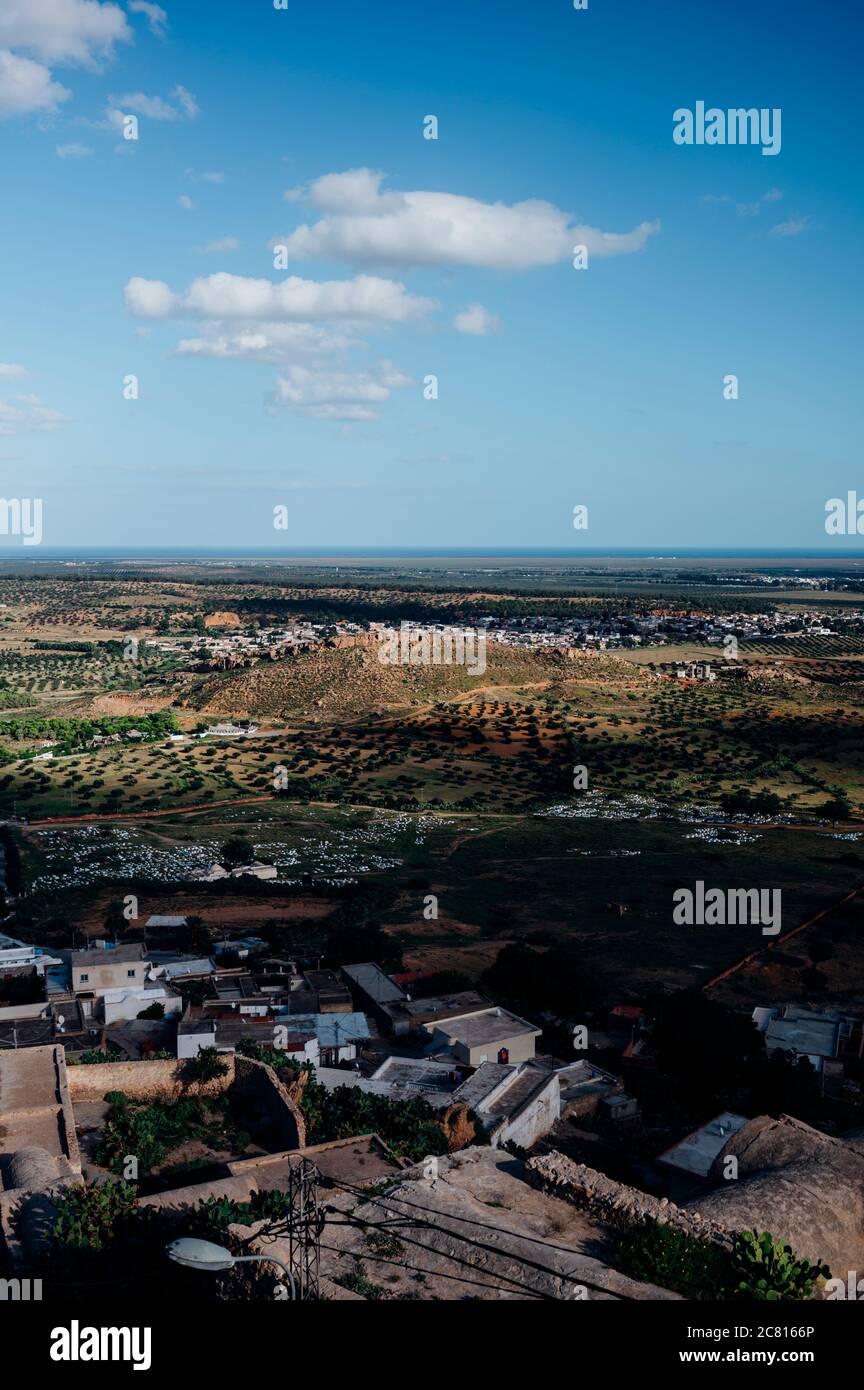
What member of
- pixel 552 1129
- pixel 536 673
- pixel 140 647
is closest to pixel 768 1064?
pixel 552 1129

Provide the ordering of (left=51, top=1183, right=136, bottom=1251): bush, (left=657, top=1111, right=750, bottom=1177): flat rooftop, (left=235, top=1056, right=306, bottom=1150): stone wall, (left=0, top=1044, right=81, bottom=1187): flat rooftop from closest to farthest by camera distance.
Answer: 1. (left=51, top=1183, right=136, bottom=1251): bush
2. (left=0, top=1044, right=81, bottom=1187): flat rooftop
3. (left=235, top=1056, right=306, bottom=1150): stone wall
4. (left=657, top=1111, right=750, bottom=1177): flat rooftop

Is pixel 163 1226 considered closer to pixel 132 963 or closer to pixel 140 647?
pixel 132 963

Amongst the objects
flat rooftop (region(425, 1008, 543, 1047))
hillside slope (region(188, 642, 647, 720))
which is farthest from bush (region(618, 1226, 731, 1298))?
hillside slope (region(188, 642, 647, 720))

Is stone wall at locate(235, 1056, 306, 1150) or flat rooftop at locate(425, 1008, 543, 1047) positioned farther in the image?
flat rooftop at locate(425, 1008, 543, 1047)

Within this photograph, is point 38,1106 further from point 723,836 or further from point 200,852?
point 723,836

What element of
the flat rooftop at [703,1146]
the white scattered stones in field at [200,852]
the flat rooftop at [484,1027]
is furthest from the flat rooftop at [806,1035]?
the white scattered stones in field at [200,852]

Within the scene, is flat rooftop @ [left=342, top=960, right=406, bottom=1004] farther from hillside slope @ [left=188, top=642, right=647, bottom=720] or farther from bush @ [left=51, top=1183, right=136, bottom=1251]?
hillside slope @ [left=188, top=642, right=647, bottom=720]

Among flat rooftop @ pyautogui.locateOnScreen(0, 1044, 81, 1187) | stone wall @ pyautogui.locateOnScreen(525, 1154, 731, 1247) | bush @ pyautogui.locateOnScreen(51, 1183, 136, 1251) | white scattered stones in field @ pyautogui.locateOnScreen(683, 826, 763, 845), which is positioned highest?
bush @ pyautogui.locateOnScreen(51, 1183, 136, 1251)

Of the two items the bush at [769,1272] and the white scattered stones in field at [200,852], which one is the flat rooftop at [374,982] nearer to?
the white scattered stones in field at [200,852]
